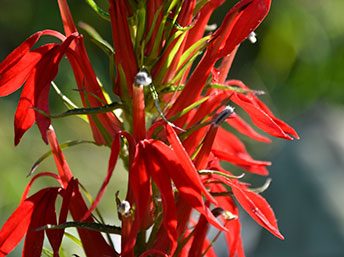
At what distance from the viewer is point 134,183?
532 mm

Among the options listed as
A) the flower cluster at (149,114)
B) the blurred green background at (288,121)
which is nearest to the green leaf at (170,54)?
the flower cluster at (149,114)

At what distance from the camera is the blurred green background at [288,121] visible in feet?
7.33

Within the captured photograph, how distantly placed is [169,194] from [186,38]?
20 centimetres

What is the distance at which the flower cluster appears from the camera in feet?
1.83

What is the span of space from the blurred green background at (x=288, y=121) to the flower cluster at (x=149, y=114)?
1.55 meters

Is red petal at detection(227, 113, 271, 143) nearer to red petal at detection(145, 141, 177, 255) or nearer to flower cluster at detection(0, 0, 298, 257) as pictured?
flower cluster at detection(0, 0, 298, 257)

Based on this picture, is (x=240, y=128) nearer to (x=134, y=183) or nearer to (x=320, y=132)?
(x=134, y=183)

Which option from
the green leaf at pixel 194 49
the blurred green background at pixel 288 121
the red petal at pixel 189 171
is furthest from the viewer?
the blurred green background at pixel 288 121

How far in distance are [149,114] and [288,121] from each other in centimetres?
241

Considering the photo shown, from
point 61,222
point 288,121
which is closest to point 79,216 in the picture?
point 61,222

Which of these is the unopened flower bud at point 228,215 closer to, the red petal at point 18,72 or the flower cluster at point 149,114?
the flower cluster at point 149,114

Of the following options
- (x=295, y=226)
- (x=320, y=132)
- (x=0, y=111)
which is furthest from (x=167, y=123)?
(x=0, y=111)

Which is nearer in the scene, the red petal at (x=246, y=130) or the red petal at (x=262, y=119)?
the red petal at (x=262, y=119)

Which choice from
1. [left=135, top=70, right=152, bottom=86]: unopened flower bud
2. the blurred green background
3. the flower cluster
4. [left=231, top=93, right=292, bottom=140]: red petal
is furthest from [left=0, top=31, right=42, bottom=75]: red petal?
the blurred green background
